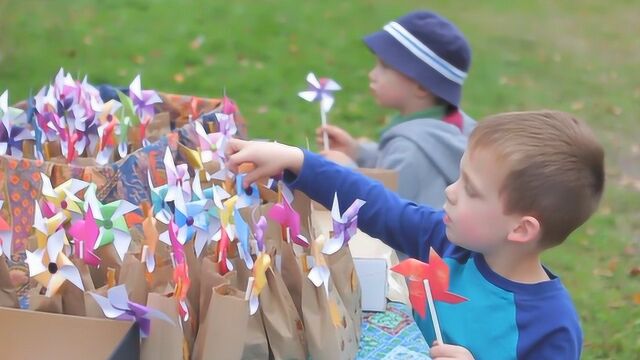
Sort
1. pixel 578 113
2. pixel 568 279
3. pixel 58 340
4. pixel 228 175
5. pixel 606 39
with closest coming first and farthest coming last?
pixel 58 340, pixel 228 175, pixel 568 279, pixel 578 113, pixel 606 39

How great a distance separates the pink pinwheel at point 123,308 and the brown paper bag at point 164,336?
1 cm


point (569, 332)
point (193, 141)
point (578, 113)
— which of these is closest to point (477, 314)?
point (569, 332)

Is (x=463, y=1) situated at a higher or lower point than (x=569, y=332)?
lower

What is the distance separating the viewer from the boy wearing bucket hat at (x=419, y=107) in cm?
271

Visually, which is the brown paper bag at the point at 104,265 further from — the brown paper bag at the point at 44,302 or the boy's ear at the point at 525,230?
the boy's ear at the point at 525,230

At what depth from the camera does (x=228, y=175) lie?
6.21 ft

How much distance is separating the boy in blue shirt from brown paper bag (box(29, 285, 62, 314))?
655 millimetres

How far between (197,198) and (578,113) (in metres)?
4.25

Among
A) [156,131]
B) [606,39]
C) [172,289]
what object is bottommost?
[606,39]

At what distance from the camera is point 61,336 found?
149 cm

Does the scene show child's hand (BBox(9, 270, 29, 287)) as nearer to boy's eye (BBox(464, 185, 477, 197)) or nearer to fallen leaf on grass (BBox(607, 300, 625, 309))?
boy's eye (BBox(464, 185, 477, 197))

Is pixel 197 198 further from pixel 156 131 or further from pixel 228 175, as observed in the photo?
pixel 156 131

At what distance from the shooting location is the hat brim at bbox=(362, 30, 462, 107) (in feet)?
9.46

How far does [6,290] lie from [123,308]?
0.32m
